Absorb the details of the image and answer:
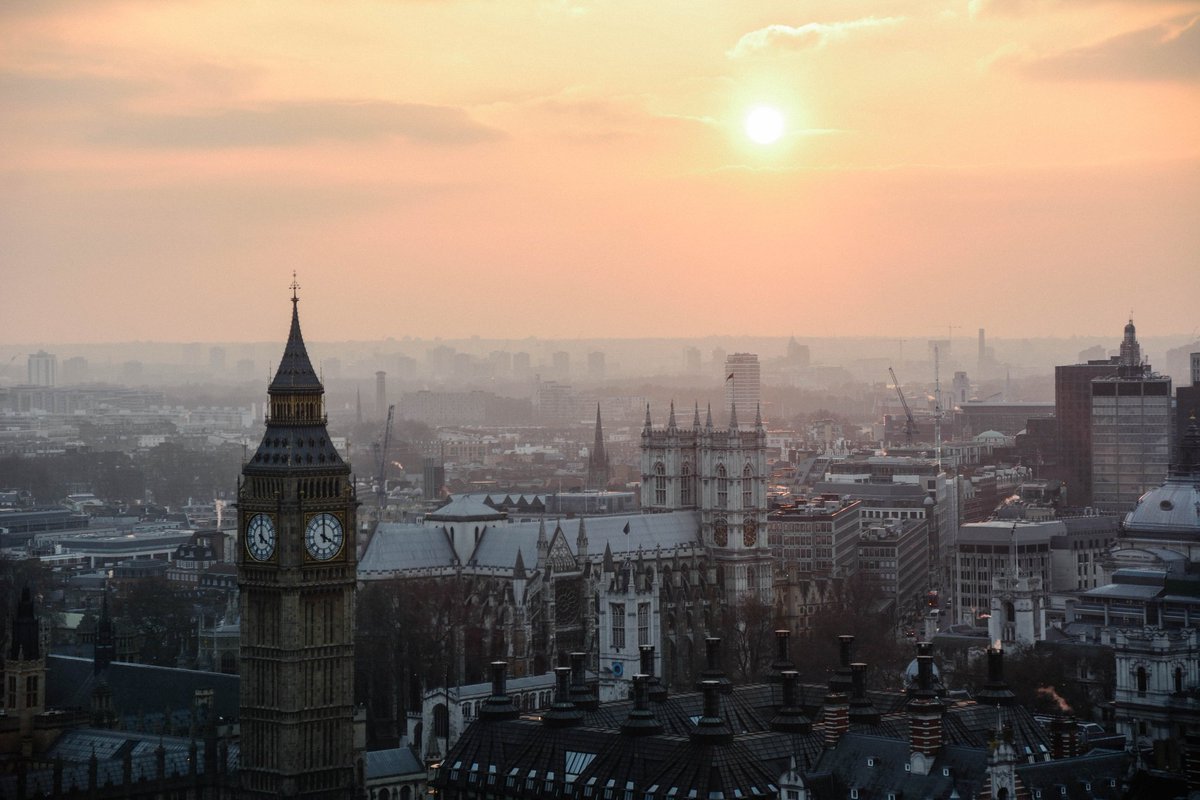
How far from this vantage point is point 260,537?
348 feet

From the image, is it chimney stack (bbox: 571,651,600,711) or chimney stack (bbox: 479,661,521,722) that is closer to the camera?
chimney stack (bbox: 479,661,521,722)

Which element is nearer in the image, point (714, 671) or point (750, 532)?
point (714, 671)

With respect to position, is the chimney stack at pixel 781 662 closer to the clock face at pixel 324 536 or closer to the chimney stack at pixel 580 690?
the chimney stack at pixel 580 690

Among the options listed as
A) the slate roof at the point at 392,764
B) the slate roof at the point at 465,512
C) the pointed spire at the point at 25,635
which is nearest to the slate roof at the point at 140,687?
the pointed spire at the point at 25,635

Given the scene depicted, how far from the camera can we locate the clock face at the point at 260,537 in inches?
4158

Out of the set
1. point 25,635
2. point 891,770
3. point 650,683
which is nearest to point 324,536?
point 650,683

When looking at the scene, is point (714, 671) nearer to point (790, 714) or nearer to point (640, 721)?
point (790, 714)

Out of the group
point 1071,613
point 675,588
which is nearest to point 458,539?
point 675,588

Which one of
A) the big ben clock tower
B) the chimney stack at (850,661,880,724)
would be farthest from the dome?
the big ben clock tower

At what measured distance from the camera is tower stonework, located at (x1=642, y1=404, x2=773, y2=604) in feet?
605

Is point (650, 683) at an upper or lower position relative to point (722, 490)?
lower

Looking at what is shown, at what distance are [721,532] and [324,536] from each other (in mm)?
81388

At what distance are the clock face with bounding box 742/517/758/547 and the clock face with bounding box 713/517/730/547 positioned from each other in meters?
1.22

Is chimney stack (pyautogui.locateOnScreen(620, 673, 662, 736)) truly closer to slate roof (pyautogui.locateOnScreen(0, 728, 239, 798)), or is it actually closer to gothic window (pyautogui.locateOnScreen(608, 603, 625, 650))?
slate roof (pyautogui.locateOnScreen(0, 728, 239, 798))
